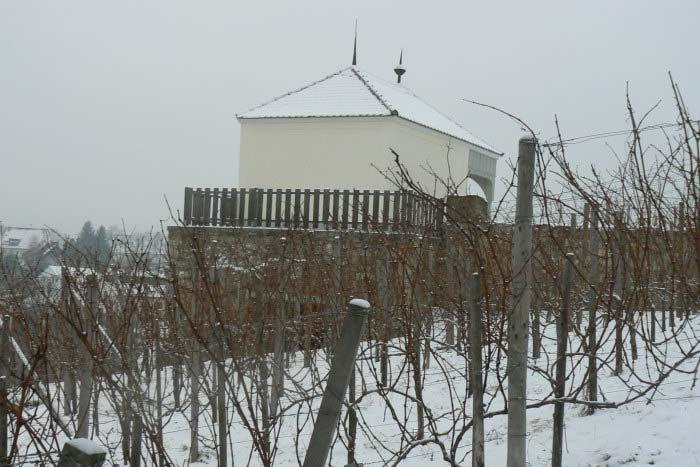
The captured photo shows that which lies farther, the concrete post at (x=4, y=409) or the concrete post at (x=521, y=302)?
the concrete post at (x=4, y=409)

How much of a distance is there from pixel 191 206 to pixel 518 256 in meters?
14.2

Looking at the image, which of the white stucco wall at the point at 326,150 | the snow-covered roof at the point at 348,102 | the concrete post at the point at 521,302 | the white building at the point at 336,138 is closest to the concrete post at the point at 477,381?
the concrete post at the point at 521,302

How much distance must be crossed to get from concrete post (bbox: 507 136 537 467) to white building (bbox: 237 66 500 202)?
15.3m

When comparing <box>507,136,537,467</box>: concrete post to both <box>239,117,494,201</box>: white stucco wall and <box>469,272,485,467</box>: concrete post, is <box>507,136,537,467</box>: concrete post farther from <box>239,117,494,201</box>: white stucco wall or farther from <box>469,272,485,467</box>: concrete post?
<box>239,117,494,201</box>: white stucco wall

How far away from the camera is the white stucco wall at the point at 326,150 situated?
64.3 ft

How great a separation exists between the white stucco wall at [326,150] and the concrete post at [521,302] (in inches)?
609

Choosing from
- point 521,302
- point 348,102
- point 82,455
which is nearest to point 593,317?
point 521,302

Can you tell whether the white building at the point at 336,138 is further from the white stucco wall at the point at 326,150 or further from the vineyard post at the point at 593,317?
the vineyard post at the point at 593,317

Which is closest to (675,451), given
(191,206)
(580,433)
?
(580,433)

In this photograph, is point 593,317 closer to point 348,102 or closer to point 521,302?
point 521,302

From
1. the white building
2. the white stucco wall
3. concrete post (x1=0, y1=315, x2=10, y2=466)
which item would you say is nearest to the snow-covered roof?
the white building

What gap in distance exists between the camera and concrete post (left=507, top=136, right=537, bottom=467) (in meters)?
3.29

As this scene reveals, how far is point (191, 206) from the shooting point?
16.8m

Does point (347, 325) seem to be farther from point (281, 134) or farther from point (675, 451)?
point (281, 134)
